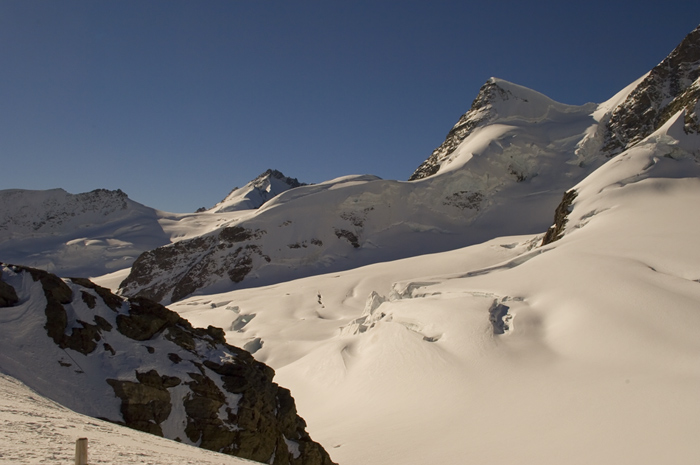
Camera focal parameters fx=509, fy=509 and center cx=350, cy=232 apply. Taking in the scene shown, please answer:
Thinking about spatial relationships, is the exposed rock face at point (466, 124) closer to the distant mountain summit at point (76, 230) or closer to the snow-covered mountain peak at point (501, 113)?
the snow-covered mountain peak at point (501, 113)

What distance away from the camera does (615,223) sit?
26.1 metres

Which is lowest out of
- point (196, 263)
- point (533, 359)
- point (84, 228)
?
point (533, 359)

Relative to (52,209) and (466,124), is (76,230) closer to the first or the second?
(52,209)

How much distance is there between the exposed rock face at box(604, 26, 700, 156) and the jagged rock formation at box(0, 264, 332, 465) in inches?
2242

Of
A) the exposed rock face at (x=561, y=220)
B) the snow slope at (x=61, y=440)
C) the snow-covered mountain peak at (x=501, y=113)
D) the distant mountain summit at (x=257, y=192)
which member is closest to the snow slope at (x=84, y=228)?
the distant mountain summit at (x=257, y=192)

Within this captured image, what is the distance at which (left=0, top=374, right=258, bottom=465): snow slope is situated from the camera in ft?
15.4

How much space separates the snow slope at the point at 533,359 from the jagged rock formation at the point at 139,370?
2.87 metres

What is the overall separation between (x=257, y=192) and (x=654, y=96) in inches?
3116

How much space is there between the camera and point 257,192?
115m

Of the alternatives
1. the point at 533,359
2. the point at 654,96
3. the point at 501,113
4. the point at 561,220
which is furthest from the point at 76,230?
the point at 654,96

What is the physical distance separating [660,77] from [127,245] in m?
73.3

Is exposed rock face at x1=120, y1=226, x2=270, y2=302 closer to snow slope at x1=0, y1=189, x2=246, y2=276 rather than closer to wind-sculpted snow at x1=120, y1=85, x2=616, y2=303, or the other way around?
wind-sculpted snow at x1=120, y1=85, x2=616, y2=303

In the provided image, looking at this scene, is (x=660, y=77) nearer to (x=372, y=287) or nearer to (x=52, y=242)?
(x=372, y=287)

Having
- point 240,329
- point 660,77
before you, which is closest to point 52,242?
point 240,329
